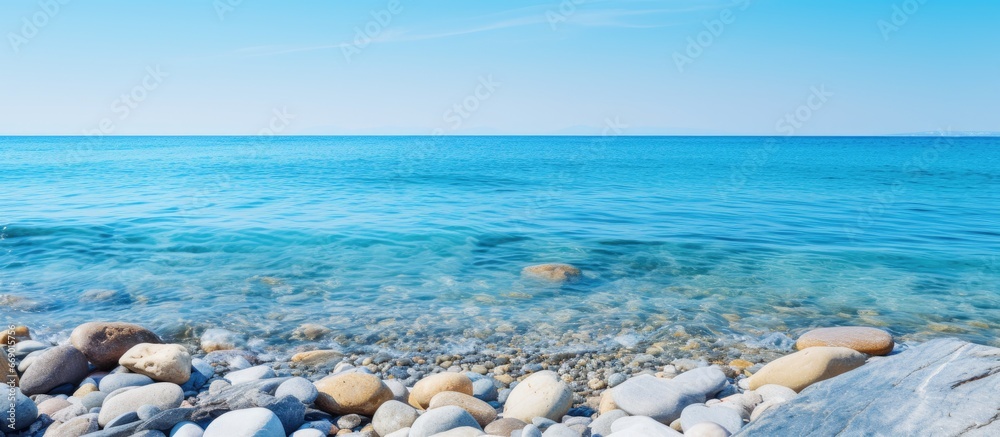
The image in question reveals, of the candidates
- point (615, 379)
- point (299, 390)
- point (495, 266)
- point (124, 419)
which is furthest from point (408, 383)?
point (495, 266)

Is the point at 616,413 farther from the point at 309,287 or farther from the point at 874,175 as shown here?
the point at 874,175

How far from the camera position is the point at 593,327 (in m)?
6.63

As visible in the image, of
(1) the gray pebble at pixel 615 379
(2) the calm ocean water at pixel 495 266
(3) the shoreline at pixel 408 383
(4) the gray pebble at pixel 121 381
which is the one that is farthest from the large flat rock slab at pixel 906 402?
(4) the gray pebble at pixel 121 381

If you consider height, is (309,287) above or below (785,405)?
below

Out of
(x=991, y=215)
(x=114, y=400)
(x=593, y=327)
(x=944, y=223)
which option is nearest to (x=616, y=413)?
(x=593, y=327)

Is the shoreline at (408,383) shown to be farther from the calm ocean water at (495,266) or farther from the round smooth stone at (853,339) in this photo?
the calm ocean water at (495,266)

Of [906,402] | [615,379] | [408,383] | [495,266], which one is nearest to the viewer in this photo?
[906,402]

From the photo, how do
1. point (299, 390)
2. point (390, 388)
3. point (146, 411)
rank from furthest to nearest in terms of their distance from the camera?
1. point (390, 388)
2. point (299, 390)
3. point (146, 411)

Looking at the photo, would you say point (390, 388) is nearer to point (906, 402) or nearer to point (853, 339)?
point (906, 402)

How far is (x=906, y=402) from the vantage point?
111 inches

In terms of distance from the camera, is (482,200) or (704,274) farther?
(482,200)

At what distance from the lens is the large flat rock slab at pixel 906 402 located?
260 centimetres

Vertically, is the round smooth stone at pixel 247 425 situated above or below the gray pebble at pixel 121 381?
above

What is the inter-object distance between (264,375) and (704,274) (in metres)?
6.53
